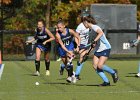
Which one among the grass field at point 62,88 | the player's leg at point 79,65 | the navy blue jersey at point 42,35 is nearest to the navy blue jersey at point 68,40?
the player's leg at point 79,65

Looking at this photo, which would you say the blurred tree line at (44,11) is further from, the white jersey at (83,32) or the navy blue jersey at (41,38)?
the white jersey at (83,32)

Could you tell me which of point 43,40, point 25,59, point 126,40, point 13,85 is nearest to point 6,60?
point 25,59

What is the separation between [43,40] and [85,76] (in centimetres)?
177

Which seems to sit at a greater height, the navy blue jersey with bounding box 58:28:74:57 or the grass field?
the navy blue jersey with bounding box 58:28:74:57

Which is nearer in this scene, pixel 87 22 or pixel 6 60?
pixel 87 22

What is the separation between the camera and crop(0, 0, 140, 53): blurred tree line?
41.3 m

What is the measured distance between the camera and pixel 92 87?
15016 millimetres

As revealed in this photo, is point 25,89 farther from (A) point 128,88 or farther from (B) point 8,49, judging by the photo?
(B) point 8,49

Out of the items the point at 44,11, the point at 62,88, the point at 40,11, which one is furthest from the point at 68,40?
the point at 44,11

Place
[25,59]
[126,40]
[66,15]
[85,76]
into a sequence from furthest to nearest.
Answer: [66,15] → [126,40] → [25,59] → [85,76]

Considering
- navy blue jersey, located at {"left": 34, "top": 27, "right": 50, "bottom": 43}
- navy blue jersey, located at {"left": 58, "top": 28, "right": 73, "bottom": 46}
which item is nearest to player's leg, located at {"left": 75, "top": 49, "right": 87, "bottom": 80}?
navy blue jersey, located at {"left": 58, "top": 28, "right": 73, "bottom": 46}

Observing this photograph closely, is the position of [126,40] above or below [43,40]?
below

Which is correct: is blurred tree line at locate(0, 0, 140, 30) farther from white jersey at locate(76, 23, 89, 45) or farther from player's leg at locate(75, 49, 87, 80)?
player's leg at locate(75, 49, 87, 80)

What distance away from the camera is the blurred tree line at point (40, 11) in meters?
41.3
